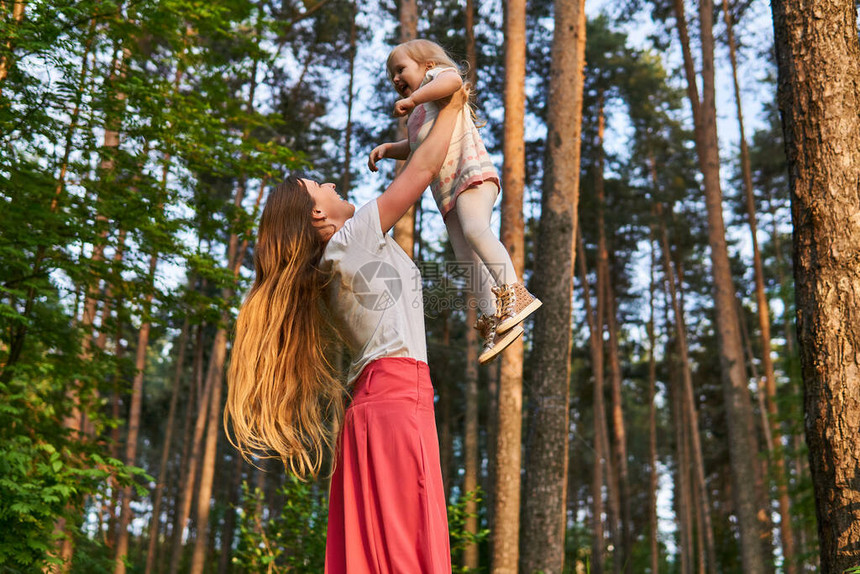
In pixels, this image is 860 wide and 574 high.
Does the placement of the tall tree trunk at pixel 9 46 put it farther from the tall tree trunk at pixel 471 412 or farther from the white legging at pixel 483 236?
the tall tree trunk at pixel 471 412

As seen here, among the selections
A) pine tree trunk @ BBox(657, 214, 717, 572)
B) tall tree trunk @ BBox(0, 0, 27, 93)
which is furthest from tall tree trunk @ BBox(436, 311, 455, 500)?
tall tree trunk @ BBox(0, 0, 27, 93)

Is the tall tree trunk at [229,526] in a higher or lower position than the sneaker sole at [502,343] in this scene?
higher

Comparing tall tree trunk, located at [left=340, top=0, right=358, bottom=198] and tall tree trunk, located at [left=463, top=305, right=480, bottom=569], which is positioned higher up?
tall tree trunk, located at [left=340, top=0, right=358, bottom=198]

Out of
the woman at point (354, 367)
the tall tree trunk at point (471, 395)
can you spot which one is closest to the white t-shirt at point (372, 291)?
the woman at point (354, 367)

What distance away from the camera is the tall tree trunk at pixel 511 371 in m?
7.07

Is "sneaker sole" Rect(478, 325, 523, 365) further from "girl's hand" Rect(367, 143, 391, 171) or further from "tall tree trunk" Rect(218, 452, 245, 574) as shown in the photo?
"tall tree trunk" Rect(218, 452, 245, 574)

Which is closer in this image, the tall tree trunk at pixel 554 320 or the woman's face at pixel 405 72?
the woman's face at pixel 405 72

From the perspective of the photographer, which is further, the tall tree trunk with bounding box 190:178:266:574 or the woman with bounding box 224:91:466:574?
the tall tree trunk with bounding box 190:178:266:574

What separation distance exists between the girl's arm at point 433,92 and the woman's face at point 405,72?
0.29 m

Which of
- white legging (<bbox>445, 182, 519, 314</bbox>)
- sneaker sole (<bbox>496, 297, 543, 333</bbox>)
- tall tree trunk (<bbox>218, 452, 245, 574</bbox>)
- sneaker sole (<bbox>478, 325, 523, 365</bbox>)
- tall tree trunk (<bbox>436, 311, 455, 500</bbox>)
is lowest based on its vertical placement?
sneaker sole (<bbox>478, 325, 523, 365</bbox>)

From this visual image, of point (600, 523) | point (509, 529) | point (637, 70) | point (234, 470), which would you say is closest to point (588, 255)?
point (637, 70)

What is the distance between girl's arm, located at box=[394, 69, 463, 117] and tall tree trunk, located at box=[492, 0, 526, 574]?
184 inches

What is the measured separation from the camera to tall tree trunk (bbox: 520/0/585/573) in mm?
7004

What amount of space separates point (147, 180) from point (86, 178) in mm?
508
